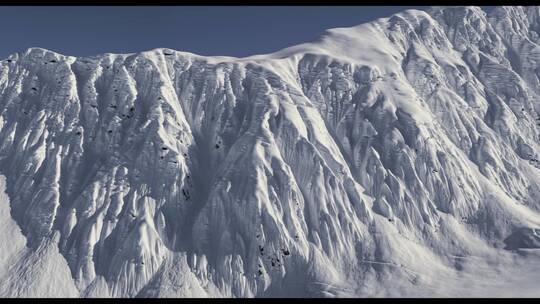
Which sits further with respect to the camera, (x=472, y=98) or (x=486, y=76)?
(x=486, y=76)

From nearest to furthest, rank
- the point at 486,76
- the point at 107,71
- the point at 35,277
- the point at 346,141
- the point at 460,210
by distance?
the point at 35,277 → the point at 460,210 → the point at 346,141 → the point at 107,71 → the point at 486,76

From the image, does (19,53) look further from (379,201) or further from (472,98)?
(472,98)

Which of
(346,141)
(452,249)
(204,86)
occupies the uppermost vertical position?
(204,86)

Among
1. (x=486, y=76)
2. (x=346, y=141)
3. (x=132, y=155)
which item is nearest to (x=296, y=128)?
(x=346, y=141)

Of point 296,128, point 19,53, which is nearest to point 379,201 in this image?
point 296,128

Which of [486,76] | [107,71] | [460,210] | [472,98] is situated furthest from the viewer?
[486,76]

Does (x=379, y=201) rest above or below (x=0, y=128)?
below

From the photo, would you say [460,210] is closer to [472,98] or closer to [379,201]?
[379,201]
